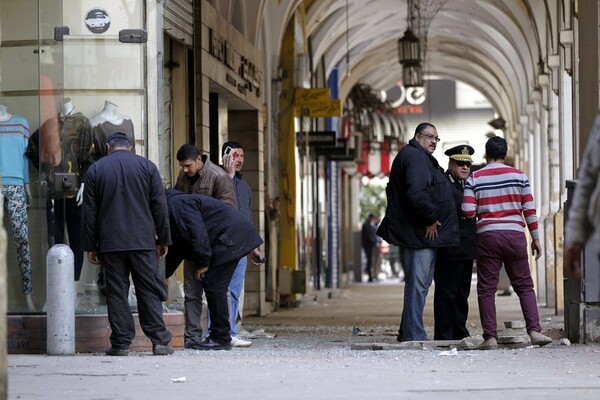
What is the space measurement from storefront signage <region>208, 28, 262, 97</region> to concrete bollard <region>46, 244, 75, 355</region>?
6.74 m

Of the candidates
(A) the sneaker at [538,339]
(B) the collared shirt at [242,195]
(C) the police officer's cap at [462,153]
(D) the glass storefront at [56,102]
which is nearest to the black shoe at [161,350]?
(D) the glass storefront at [56,102]

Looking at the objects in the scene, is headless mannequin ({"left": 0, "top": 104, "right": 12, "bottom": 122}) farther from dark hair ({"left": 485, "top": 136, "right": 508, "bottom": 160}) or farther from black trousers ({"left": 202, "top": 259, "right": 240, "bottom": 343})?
dark hair ({"left": 485, "top": 136, "right": 508, "bottom": 160})

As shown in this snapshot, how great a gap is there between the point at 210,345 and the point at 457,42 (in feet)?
104

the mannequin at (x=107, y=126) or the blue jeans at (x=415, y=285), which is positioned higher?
the mannequin at (x=107, y=126)

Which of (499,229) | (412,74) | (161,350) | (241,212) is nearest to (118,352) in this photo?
(161,350)

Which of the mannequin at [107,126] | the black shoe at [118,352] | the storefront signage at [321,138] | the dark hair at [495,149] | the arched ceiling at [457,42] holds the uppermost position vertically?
the arched ceiling at [457,42]

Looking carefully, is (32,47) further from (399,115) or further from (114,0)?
(399,115)

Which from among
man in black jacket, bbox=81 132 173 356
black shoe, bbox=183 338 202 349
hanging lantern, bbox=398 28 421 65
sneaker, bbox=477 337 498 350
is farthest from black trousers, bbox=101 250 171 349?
hanging lantern, bbox=398 28 421 65

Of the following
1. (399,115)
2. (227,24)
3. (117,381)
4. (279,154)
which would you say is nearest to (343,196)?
(399,115)

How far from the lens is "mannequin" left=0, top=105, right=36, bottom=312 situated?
11.8m

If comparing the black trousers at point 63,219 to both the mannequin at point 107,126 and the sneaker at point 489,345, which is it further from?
the sneaker at point 489,345

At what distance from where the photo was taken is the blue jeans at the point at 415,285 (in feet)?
39.7

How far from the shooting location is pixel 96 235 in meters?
11.0

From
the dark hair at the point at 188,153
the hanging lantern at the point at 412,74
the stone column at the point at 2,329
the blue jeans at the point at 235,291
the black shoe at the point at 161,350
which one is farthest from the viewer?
the hanging lantern at the point at 412,74
